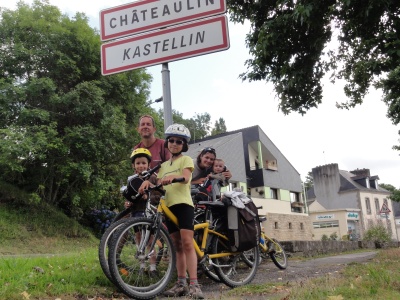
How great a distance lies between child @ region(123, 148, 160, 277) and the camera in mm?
3842

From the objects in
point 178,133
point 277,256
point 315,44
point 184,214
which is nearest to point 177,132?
point 178,133

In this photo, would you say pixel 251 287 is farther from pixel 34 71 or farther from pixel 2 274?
pixel 34 71


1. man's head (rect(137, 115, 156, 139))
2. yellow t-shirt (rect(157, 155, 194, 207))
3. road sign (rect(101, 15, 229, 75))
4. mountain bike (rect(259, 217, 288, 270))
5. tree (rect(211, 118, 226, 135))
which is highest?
tree (rect(211, 118, 226, 135))

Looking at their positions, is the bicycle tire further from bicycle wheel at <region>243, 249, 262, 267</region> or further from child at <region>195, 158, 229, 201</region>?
bicycle wheel at <region>243, 249, 262, 267</region>

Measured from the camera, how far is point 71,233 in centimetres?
Answer: 1742

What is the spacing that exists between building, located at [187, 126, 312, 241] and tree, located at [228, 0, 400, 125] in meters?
19.5

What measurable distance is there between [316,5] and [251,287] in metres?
5.33

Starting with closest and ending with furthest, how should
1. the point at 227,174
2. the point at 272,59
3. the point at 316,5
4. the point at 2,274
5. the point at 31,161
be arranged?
1. the point at 2,274
2. the point at 227,174
3. the point at 316,5
4. the point at 272,59
5. the point at 31,161

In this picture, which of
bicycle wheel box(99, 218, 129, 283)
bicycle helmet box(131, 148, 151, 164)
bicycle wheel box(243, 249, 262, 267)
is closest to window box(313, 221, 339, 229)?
bicycle wheel box(243, 249, 262, 267)

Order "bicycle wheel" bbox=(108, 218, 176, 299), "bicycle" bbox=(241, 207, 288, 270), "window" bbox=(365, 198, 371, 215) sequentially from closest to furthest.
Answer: "bicycle wheel" bbox=(108, 218, 176, 299)
"bicycle" bbox=(241, 207, 288, 270)
"window" bbox=(365, 198, 371, 215)

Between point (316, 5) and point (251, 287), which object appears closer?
point (251, 287)

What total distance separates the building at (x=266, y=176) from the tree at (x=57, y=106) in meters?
12.6

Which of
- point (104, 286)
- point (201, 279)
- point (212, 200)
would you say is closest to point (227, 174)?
point (212, 200)

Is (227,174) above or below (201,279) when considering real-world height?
above
